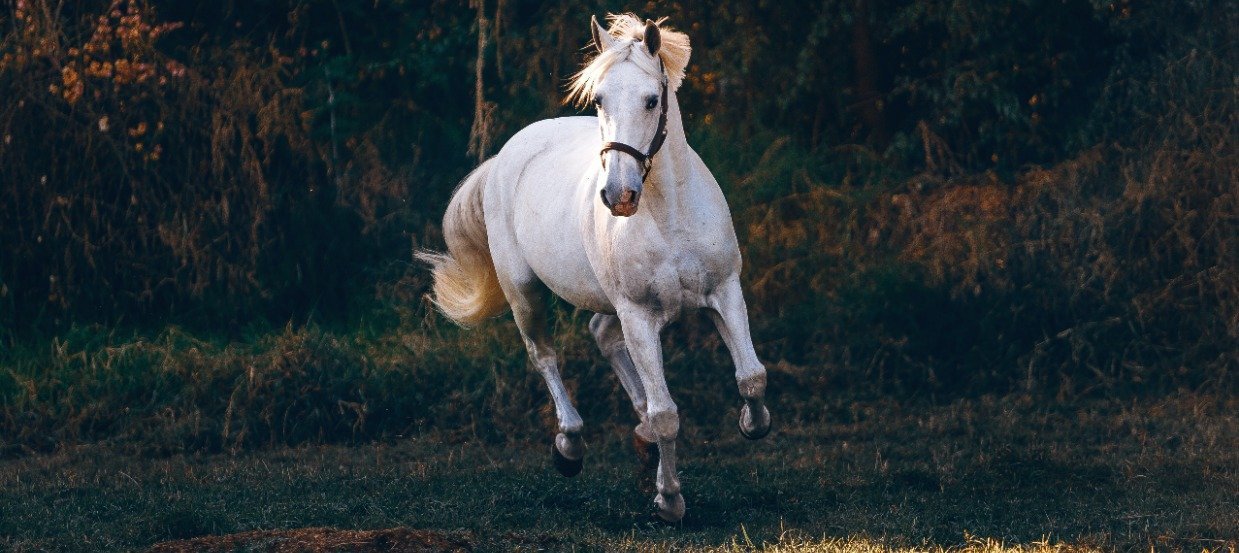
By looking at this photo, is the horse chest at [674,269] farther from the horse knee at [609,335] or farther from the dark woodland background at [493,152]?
the dark woodland background at [493,152]

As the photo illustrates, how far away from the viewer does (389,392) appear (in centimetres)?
820

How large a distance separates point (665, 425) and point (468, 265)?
2412mm

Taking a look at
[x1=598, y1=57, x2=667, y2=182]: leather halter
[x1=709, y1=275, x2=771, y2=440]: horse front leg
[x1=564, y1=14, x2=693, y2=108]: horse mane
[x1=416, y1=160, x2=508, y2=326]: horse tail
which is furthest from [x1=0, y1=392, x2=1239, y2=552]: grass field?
[x1=564, y1=14, x2=693, y2=108]: horse mane

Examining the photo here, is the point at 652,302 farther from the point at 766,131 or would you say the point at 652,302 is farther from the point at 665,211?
the point at 766,131

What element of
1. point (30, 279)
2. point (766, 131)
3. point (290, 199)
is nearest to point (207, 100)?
point (290, 199)

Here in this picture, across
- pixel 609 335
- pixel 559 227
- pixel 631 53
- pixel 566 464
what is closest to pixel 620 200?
pixel 631 53

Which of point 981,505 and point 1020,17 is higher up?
point 1020,17

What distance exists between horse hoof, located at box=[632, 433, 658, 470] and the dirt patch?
4.14 feet

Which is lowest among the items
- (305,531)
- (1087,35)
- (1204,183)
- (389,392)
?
(389,392)

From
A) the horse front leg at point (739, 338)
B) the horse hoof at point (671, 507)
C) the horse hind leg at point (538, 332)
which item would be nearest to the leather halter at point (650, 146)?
the horse front leg at point (739, 338)

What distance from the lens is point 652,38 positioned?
17.9 ft

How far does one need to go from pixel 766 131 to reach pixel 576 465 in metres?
3.90

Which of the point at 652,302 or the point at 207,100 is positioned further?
the point at 207,100

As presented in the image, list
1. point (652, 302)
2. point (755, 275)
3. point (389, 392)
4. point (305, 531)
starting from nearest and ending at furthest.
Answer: point (305, 531), point (652, 302), point (389, 392), point (755, 275)
